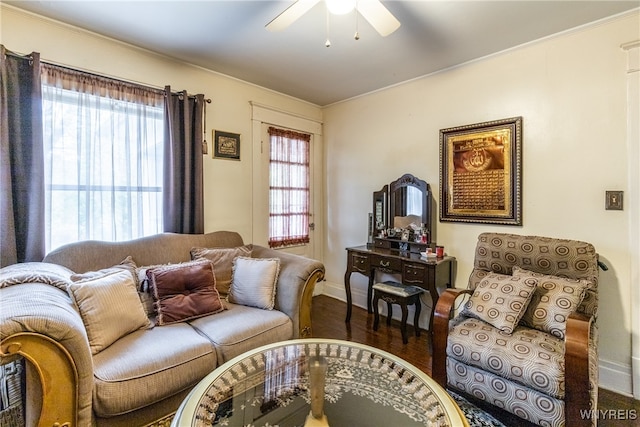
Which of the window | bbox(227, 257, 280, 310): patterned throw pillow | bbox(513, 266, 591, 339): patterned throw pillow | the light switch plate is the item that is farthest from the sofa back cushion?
the light switch plate

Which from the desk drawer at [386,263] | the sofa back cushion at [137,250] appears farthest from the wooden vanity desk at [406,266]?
the sofa back cushion at [137,250]

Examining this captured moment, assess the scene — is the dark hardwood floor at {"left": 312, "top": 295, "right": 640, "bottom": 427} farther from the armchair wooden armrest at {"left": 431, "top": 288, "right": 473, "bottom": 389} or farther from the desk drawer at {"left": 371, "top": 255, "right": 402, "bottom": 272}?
the desk drawer at {"left": 371, "top": 255, "right": 402, "bottom": 272}

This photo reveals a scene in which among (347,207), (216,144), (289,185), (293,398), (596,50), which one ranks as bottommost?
(293,398)

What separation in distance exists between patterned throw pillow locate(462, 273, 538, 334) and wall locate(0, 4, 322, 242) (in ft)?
7.36

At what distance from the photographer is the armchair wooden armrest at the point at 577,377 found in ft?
4.65

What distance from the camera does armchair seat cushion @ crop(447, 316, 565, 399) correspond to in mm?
1499

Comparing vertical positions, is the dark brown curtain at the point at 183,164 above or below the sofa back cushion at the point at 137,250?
above

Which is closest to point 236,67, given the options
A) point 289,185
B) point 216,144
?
point 216,144

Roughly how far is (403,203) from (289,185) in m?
1.38

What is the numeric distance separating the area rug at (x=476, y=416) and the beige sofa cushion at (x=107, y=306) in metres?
2.00

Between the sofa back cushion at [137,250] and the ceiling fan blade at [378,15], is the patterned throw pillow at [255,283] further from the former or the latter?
the ceiling fan blade at [378,15]

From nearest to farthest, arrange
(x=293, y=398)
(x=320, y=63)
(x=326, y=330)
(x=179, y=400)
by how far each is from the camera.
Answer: (x=293, y=398) → (x=179, y=400) → (x=320, y=63) → (x=326, y=330)

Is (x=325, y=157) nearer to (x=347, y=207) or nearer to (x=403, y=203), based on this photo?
(x=347, y=207)

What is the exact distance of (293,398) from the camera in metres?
1.40
